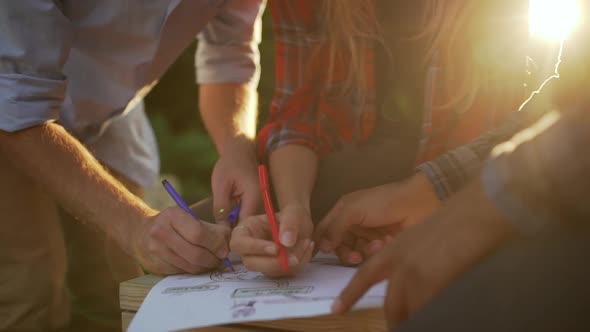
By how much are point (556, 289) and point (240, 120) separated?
107 cm

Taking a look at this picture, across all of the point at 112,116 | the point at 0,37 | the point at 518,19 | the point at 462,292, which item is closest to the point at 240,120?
the point at 112,116

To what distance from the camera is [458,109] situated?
119 centimetres

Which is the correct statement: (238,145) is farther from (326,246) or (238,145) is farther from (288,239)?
(288,239)

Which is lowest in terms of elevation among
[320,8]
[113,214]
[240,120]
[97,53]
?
[113,214]

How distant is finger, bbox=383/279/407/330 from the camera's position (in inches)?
26.2

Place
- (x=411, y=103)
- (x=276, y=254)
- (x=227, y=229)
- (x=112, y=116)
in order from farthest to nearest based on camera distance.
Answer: (x=112, y=116), (x=411, y=103), (x=227, y=229), (x=276, y=254)

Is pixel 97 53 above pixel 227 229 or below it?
above

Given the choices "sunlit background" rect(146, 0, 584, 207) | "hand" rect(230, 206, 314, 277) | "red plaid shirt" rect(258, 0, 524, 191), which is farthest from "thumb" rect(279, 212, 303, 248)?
"sunlit background" rect(146, 0, 584, 207)

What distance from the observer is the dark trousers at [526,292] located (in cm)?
59

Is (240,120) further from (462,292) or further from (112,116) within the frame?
(462,292)

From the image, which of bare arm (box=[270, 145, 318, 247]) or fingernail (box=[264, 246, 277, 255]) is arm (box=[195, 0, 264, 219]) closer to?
bare arm (box=[270, 145, 318, 247])

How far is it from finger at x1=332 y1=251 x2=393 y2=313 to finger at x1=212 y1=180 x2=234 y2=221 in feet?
1.72

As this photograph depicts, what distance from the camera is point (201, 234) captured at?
38.6 inches

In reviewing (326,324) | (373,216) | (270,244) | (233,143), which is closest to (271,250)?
(270,244)
